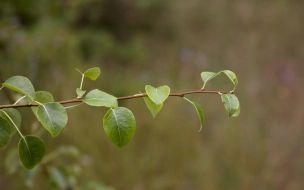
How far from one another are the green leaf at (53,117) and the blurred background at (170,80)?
1.68 ft

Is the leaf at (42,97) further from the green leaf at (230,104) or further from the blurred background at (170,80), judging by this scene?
the blurred background at (170,80)

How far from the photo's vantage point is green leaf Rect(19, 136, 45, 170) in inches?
17.0

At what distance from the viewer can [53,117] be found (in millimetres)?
420

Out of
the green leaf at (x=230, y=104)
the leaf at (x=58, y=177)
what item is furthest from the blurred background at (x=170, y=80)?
the green leaf at (x=230, y=104)

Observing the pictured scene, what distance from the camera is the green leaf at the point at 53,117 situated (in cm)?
41

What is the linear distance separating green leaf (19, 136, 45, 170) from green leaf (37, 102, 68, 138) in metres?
0.03

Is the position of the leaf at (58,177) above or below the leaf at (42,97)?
below

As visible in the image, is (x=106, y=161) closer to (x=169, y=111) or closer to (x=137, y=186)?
(x=137, y=186)

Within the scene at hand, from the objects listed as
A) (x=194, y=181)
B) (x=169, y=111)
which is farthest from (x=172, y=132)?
(x=194, y=181)

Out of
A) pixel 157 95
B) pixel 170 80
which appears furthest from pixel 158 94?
pixel 170 80

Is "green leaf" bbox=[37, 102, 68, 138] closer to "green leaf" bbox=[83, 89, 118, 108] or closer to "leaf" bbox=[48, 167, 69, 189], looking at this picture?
"green leaf" bbox=[83, 89, 118, 108]

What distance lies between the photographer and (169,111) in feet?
9.50

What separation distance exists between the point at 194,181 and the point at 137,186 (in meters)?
0.34

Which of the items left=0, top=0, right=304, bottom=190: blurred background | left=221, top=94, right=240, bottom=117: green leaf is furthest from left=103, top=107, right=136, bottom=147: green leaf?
left=0, top=0, right=304, bottom=190: blurred background
